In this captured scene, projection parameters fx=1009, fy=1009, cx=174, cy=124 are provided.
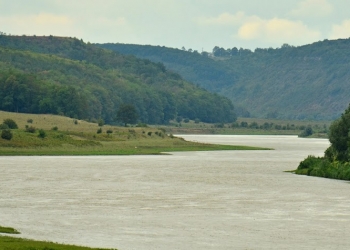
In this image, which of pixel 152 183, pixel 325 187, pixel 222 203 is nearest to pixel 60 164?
pixel 152 183

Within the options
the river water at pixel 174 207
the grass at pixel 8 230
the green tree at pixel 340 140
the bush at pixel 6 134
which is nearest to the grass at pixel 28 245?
the river water at pixel 174 207

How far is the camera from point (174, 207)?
2317 inches

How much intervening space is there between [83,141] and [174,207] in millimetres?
73172

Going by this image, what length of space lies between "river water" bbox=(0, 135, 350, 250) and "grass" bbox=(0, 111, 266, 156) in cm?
1980

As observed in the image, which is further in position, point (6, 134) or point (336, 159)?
point (6, 134)

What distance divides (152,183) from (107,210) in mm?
22498

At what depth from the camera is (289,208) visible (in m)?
58.9

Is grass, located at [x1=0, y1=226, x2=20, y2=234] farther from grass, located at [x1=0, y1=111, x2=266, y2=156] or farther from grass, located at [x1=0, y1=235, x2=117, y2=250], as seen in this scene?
grass, located at [x1=0, y1=111, x2=266, y2=156]

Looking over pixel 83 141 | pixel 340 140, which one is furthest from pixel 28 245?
pixel 83 141

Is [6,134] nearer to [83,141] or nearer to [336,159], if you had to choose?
[83,141]

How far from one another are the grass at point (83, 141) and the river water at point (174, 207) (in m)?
19.8

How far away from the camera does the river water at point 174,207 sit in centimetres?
4475

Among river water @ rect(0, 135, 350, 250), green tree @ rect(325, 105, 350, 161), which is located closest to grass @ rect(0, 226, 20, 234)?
river water @ rect(0, 135, 350, 250)

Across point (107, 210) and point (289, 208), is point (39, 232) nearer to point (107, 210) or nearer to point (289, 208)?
point (107, 210)
